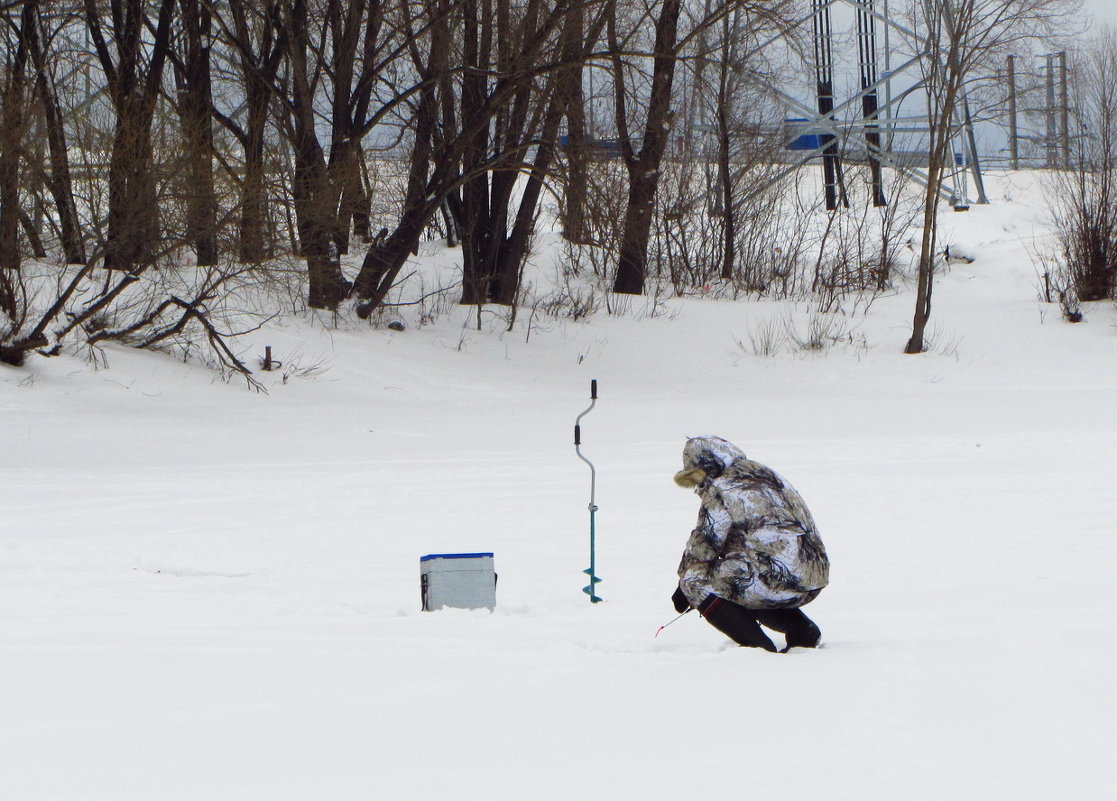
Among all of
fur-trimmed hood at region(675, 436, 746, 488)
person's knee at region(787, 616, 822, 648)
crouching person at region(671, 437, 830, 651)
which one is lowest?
person's knee at region(787, 616, 822, 648)

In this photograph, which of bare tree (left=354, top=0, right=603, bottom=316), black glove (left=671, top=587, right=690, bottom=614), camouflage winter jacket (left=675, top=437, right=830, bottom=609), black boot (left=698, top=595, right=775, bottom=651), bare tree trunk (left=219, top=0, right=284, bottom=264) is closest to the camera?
camouflage winter jacket (left=675, top=437, right=830, bottom=609)

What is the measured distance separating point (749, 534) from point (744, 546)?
0.07 metres

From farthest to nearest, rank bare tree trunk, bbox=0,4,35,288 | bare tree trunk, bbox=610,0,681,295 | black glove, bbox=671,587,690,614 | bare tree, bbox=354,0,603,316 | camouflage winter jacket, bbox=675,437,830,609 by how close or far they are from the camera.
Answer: bare tree trunk, bbox=610,0,681,295, bare tree, bbox=354,0,603,316, bare tree trunk, bbox=0,4,35,288, black glove, bbox=671,587,690,614, camouflage winter jacket, bbox=675,437,830,609

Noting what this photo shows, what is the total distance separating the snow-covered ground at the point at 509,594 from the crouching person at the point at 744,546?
0.78 ft

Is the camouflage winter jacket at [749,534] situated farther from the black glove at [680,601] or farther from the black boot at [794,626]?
the black glove at [680,601]

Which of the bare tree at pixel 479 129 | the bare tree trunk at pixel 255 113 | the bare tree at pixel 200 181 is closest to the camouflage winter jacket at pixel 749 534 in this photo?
the bare tree at pixel 200 181

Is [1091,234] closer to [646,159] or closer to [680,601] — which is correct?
[646,159]

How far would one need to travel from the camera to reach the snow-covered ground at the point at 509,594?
4.21 metres

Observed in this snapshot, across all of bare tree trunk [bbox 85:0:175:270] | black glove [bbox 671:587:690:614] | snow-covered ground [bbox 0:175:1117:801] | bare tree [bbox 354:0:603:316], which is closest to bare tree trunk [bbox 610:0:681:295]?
bare tree [bbox 354:0:603:316]

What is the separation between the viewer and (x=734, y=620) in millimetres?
5750

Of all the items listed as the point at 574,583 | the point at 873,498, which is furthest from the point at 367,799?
the point at 873,498

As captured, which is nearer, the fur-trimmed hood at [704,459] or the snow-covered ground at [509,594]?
the snow-covered ground at [509,594]

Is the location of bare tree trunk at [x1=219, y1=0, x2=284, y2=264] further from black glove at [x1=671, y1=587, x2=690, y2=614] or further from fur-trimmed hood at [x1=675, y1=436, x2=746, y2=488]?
fur-trimmed hood at [x1=675, y1=436, x2=746, y2=488]

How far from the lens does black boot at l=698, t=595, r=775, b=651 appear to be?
18.8 feet
